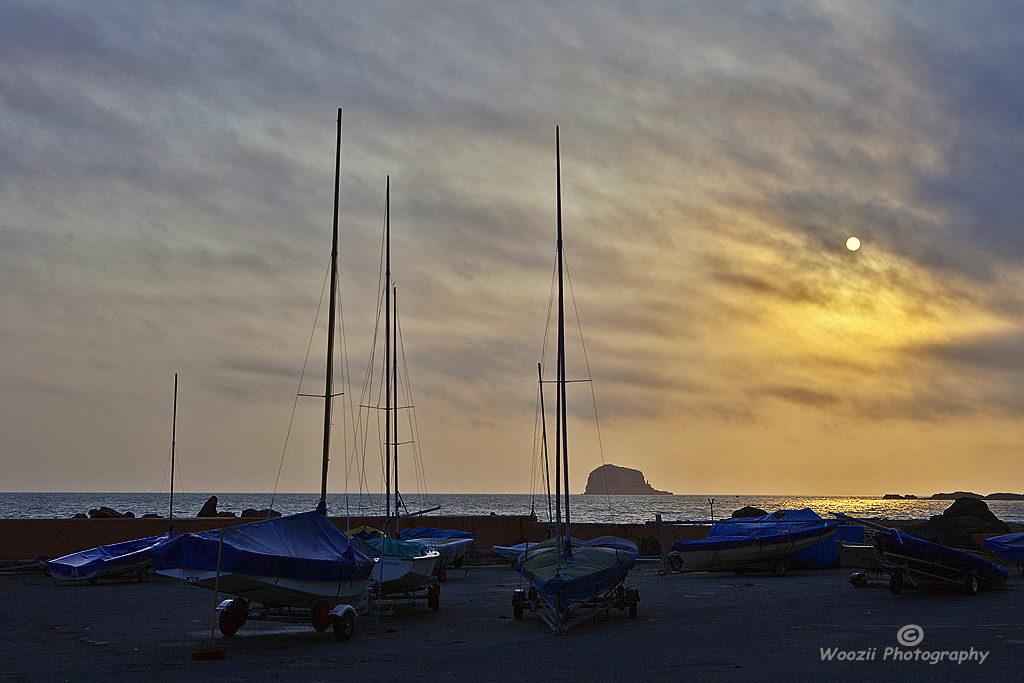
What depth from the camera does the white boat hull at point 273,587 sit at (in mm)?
15117

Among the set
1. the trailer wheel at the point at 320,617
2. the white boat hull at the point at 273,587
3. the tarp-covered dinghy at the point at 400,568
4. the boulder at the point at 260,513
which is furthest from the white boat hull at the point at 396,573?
the boulder at the point at 260,513

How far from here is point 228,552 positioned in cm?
1518

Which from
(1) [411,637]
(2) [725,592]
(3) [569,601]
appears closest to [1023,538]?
(2) [725,592]

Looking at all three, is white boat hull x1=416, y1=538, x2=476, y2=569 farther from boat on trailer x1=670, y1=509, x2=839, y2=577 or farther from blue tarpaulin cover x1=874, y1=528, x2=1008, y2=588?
blue tarpaulin cover x1=874, y1=528, x2=1008, y2=588

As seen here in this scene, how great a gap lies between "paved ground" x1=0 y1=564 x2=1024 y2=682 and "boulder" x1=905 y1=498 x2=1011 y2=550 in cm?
1114

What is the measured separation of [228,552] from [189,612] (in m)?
7.27

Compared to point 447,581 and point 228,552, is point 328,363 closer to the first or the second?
point 228,552

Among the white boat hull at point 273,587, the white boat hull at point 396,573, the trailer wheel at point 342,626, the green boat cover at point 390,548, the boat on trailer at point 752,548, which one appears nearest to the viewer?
the white boat hull at point 273,587

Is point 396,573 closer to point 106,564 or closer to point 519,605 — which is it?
point 519,605

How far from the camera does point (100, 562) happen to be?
94.4 feet

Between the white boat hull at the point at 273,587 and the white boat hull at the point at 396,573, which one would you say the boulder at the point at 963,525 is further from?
the white boat hull at the point at 273,587

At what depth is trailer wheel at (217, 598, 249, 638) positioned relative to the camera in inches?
666

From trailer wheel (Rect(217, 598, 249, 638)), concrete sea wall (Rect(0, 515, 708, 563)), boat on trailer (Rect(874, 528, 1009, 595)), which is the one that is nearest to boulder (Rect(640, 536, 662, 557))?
concrete sea wall (Rect(0, 515, 708, 563))

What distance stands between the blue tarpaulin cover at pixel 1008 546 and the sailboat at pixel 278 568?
19419mm
